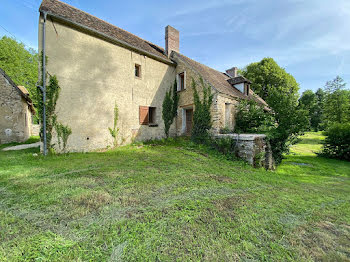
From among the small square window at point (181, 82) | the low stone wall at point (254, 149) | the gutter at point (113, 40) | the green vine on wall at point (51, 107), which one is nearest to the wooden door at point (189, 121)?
the small square window at point (181, 82)

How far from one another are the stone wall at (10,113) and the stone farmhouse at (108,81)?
261 inches

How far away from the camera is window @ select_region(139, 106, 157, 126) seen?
9322 mm

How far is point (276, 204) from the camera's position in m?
2.90

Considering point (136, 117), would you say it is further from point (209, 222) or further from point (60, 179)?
point (209, 222)

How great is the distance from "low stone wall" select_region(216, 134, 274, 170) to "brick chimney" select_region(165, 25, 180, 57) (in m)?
7.91

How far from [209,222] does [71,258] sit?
5.60 ft

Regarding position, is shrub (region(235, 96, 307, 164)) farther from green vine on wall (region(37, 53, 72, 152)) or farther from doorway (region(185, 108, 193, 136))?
green vine on wall (region(37, 53, 72, 152))

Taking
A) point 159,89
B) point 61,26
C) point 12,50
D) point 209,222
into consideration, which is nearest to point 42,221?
point 209,222

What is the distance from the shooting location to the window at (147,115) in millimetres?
9322

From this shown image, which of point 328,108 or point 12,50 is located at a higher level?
point 12,50

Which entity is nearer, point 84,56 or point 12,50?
point 84,56

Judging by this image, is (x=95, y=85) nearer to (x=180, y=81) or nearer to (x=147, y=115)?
(x=147, y=115)

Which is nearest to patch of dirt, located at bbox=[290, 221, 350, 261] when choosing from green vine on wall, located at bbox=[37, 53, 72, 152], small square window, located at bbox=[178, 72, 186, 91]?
green vine on wall, located at bbox=[37, 53, 72, 152]

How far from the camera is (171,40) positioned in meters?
11.2
